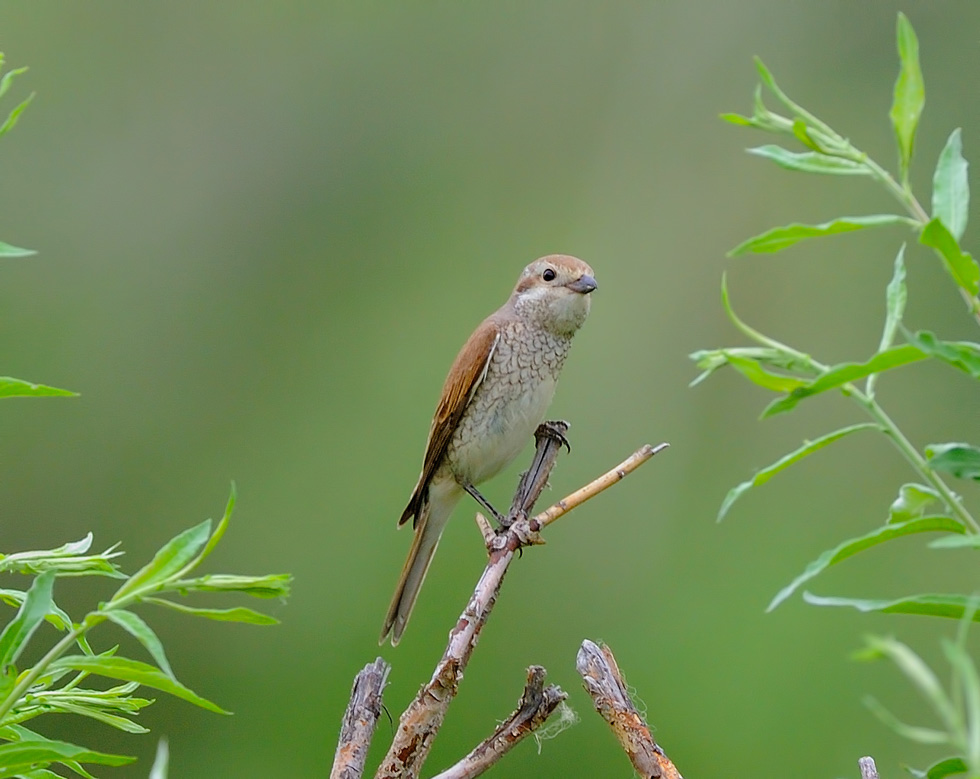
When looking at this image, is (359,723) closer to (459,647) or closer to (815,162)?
(459,647)

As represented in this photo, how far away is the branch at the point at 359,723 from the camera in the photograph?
4.34 feet

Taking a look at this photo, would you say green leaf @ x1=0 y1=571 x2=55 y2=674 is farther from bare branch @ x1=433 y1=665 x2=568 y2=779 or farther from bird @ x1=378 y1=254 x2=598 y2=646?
bird @ x1=378 y1=254 x2=598 y2=646

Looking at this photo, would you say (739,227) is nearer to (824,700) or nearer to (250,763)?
(824,700)

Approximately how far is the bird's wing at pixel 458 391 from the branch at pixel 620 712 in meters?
1.58

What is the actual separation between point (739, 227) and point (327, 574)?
299cm

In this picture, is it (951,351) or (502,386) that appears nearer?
(951,351)

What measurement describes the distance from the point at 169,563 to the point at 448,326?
6.42m

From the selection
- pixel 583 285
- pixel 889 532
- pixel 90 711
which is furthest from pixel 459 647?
pixel 583 285

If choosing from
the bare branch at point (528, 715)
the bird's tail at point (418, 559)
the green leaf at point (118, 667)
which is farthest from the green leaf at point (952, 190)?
the bird's tail at point (418, 559)

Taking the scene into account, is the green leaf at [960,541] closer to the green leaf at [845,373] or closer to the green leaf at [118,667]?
the green leaf at [845,373]

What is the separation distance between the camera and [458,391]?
3008 mm

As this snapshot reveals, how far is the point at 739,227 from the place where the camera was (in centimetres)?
728

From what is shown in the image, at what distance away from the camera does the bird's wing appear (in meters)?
2.99

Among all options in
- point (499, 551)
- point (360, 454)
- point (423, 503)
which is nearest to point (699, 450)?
point (360, 454)
